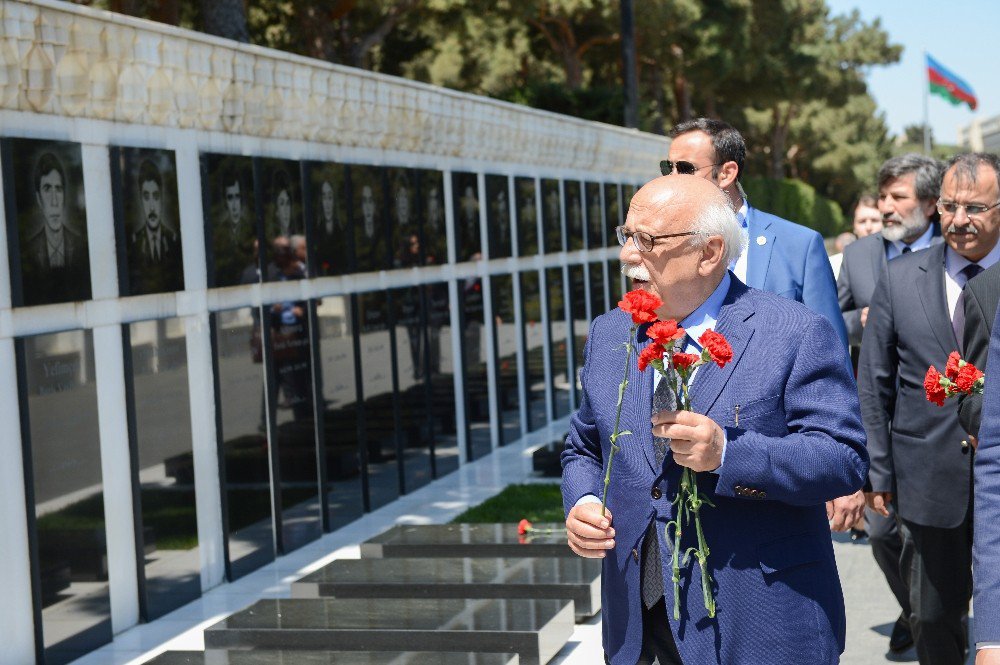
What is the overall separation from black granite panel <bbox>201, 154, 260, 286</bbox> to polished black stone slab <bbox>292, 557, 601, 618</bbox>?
2.12 metres

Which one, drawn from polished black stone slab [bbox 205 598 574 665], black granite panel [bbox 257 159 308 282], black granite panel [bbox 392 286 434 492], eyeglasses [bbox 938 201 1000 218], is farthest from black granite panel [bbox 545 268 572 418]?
eyeglasses [bbox 938 201 1000 218]

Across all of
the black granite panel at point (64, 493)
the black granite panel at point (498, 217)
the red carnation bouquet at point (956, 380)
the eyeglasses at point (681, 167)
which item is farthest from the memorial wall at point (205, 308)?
the red carnation bouquet at point (956, 380)

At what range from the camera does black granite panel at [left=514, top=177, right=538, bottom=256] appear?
16.3 metres

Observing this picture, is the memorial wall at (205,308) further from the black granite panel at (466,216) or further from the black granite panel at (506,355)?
the black granite panel at (506,355)

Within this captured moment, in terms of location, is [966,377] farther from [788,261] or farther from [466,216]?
[466,216]

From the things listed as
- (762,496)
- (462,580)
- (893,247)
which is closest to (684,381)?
(762,496)

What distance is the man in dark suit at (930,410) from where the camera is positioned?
5.34 meters

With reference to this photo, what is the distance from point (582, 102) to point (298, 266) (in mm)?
24690

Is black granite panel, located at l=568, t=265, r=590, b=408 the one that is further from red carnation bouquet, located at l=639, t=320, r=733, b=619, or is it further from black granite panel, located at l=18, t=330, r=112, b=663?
red carnation bouquet, located at l=639, t=320, r=733, b=619

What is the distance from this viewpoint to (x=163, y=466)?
28.0 ft

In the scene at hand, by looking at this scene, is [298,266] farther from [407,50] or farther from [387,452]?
[407,50]

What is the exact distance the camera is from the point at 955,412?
5379 mm

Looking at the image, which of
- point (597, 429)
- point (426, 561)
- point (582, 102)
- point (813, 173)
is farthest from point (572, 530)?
point (813, 173)

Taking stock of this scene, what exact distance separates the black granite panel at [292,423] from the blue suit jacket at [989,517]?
7569 millimetres
